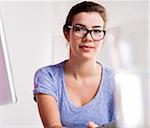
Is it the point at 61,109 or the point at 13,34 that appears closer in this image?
the point at 61,109

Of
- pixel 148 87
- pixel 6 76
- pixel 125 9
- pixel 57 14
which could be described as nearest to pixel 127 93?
pixel 148 87

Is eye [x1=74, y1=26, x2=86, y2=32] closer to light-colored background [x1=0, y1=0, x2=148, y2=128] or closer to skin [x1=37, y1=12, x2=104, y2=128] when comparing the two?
skin [x1=37, y1=12, x2=104, y2=128]

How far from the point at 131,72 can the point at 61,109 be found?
0.41m

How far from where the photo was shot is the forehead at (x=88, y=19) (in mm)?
802

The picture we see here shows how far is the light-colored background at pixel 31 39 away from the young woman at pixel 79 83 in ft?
1.36

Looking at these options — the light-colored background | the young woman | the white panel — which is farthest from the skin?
the white panel

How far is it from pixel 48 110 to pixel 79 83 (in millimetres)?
141

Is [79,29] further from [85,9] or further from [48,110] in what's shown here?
[48,110]

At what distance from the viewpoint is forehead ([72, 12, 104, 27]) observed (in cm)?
80

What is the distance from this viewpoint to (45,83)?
0.81m

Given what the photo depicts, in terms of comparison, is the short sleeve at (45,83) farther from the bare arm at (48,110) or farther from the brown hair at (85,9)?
the brown hair at (85,9)

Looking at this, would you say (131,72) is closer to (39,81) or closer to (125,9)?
(39,81)

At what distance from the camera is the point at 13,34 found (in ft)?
4.62

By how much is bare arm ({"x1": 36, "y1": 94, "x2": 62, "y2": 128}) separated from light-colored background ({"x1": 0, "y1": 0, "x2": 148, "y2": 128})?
0.53m
